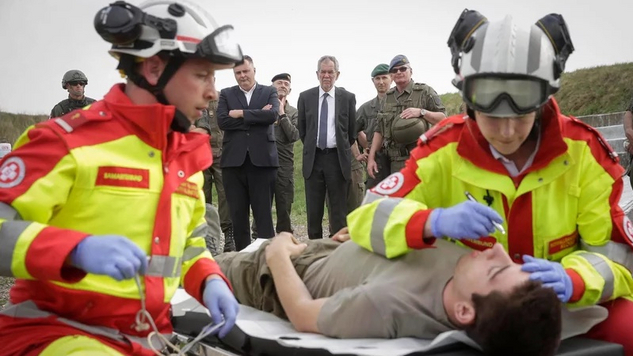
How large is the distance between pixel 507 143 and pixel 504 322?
809 millimetres

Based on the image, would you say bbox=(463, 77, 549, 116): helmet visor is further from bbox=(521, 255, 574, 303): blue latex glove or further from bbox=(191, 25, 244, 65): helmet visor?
bbox=(191, 25, 244, 65): helmet visor

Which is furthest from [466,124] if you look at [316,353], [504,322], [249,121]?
[249,121]

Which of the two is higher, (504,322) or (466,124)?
(466,124)

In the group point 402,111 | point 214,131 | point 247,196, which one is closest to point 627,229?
point 247,196

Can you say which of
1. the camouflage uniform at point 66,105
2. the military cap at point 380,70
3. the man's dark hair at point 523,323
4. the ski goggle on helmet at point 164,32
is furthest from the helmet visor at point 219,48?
the military cap at point 380,70

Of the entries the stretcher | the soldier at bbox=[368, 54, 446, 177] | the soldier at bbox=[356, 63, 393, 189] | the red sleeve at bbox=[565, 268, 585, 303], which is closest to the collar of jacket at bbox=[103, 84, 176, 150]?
the stretcher

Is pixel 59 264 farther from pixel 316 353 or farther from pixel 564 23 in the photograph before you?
pixel 564 23

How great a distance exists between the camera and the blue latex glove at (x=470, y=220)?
3.05 meters

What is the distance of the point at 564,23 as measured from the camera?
131 inches

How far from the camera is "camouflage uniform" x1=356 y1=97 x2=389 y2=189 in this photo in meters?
9.45

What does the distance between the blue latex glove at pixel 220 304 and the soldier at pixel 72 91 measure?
7.49m

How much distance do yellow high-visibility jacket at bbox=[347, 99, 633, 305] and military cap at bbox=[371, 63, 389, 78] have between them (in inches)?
276

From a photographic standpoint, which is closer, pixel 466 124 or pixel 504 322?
pixel 504 322

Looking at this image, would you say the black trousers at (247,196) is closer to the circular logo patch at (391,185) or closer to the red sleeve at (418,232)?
the circular logo patch at (391,185)
